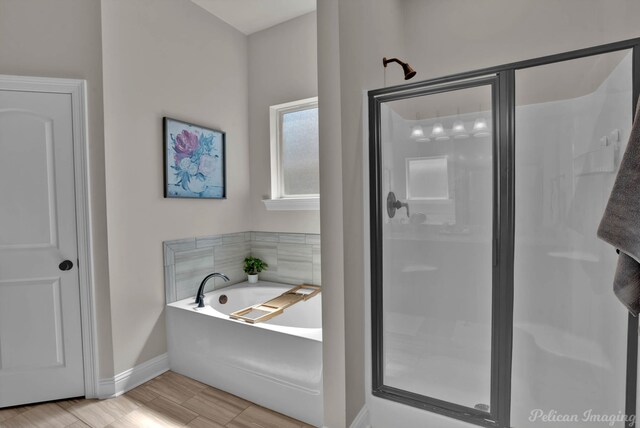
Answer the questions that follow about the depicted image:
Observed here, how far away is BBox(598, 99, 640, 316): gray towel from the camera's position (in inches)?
35.0

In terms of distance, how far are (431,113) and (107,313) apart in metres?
2.36

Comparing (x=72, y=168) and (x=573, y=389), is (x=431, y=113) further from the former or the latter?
(x=72, y=168)

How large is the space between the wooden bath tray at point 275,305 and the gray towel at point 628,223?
1.80 m

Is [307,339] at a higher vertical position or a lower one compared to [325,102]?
lower

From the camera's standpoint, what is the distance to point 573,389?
1.42 meters

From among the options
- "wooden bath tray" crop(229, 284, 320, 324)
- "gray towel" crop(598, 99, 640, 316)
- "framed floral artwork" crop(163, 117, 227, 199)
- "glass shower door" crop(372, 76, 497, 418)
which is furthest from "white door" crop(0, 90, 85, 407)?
"gray towel" crop(598, 99, 640, 316)

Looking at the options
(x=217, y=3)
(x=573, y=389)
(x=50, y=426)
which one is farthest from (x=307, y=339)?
(x=217, y=3)

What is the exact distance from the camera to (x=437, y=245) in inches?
65.4

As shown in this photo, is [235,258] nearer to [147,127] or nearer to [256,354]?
[256,354]

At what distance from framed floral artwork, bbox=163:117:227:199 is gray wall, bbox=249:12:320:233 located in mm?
370

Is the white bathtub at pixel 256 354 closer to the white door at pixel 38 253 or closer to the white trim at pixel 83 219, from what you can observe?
the white trim at pixel 83 219

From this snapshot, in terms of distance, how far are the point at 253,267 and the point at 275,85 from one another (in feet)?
5.76

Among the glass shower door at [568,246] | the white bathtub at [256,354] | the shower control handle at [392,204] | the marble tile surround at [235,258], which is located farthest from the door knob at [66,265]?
the glass shower door at [568,246]

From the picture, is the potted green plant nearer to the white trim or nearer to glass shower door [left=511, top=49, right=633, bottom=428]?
the white trim
